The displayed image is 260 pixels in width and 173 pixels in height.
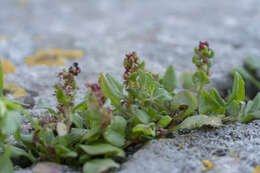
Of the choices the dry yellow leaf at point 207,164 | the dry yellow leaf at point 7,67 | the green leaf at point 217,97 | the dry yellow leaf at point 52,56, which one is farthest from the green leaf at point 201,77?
the dry yellow leaf at point 7,67

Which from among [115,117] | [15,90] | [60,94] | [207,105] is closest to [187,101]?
[207,105]

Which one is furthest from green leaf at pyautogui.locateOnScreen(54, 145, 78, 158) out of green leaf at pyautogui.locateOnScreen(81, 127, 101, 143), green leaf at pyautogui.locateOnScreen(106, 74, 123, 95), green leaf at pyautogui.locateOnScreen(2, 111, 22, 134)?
green leaf at pyautogui.locateOnScreen(106, 74, 123, 95)

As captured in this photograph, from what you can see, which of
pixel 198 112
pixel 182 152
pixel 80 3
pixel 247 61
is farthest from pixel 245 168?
pixel 80 3

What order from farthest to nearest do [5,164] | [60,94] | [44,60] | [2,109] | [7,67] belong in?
[44,60], [7,67], [60,94], [5,164], [2,109]

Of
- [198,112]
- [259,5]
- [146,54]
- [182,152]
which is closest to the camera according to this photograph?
[182,152]

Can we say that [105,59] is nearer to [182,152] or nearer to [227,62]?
[227,62]

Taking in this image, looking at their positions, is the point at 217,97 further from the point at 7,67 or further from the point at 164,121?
the point at 7,67
